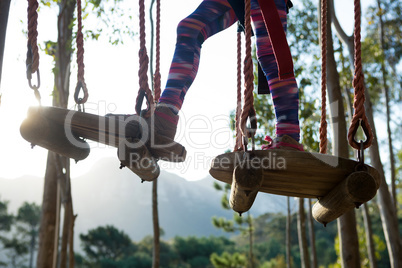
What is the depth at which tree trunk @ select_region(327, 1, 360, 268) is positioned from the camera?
3.37 meters

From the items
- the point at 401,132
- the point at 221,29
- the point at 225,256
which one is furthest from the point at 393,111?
the point at 221,29

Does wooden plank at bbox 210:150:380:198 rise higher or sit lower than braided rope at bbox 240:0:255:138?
lower

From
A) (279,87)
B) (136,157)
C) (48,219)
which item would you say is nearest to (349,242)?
(279,87)

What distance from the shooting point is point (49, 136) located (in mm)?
1484

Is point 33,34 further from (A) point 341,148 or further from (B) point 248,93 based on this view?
(A) point 341,148

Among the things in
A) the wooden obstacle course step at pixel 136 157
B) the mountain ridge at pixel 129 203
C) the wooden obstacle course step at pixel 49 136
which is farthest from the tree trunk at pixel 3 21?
the mountain ridge at pixel 129 203

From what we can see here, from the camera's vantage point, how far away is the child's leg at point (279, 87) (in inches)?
57.0

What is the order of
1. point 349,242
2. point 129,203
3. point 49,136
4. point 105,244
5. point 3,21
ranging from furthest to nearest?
point 129,203
point 105,244
point 349,242
point 3,21
point 49,136

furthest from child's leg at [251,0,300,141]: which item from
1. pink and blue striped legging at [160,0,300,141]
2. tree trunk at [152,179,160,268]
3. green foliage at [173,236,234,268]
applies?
green foliage at [173,236,234,268]

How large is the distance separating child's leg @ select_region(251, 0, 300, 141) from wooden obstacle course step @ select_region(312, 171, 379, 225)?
230 mm

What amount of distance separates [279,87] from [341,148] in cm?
235

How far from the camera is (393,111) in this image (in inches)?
561

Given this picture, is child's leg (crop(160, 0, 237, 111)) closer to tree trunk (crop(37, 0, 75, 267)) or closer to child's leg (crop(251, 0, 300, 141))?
child's leg (crop(251, 0, 300, 141))

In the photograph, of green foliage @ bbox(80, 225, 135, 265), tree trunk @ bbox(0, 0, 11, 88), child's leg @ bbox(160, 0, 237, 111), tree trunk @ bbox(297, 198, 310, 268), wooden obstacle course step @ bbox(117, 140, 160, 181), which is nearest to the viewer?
wooden obstacle course step @ bbox(117, 140, 160, 181)
